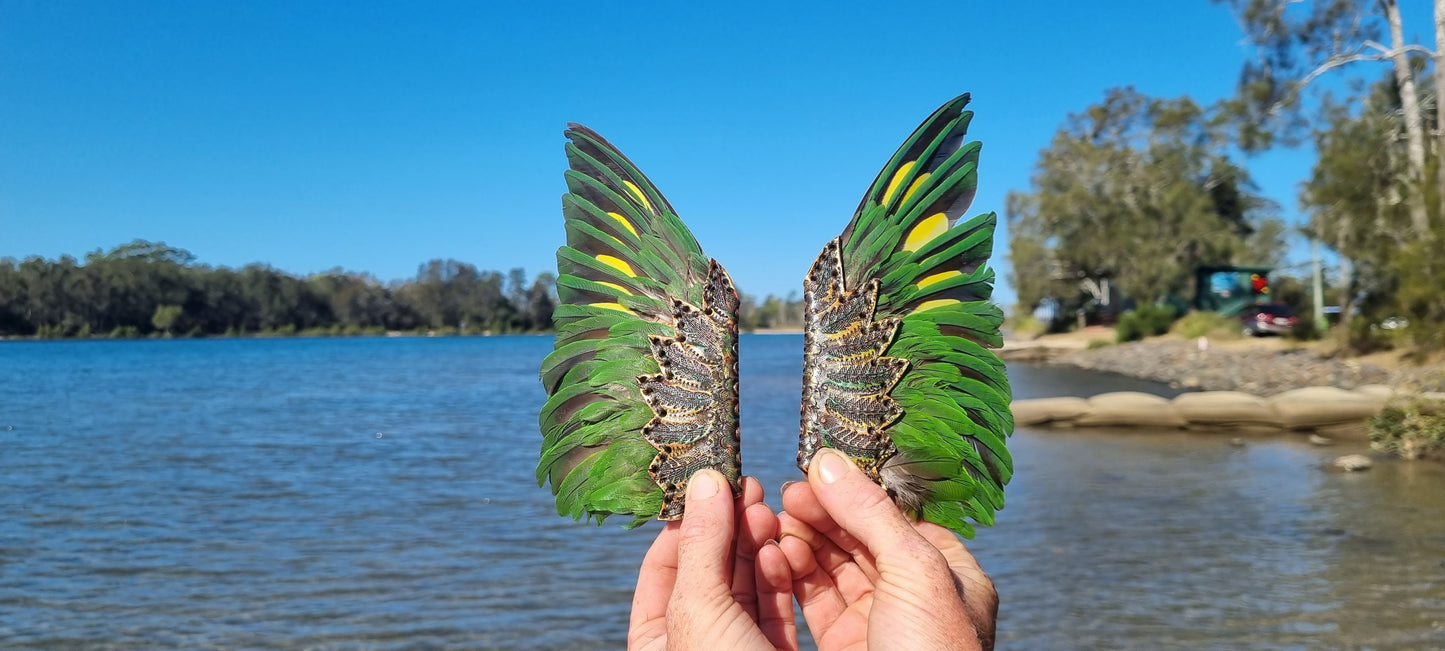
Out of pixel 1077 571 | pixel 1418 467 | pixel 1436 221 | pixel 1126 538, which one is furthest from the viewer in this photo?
pixel 1436 221

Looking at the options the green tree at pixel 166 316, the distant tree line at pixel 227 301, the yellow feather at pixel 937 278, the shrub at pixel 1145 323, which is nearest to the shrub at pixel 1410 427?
the yellow feather at pixel 937 278

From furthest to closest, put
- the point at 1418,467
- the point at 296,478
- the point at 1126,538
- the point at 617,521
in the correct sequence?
the point at 296,478, the point at 1418,467, the point at 617,521, the point at 1126,538

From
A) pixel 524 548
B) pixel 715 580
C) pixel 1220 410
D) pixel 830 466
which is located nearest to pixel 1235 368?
pixel 1220 410

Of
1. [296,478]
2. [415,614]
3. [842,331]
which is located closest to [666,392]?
[842,331]

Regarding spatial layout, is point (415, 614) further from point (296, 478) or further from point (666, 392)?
point (296, 478)

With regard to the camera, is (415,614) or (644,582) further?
(415,614)

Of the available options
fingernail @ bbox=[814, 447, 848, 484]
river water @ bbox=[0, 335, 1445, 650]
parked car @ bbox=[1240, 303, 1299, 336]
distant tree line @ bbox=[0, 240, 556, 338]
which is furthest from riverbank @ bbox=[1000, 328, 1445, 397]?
distant tree line @ bbox=[0, 240, 556, 338]

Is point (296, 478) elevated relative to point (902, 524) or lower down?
lower down
